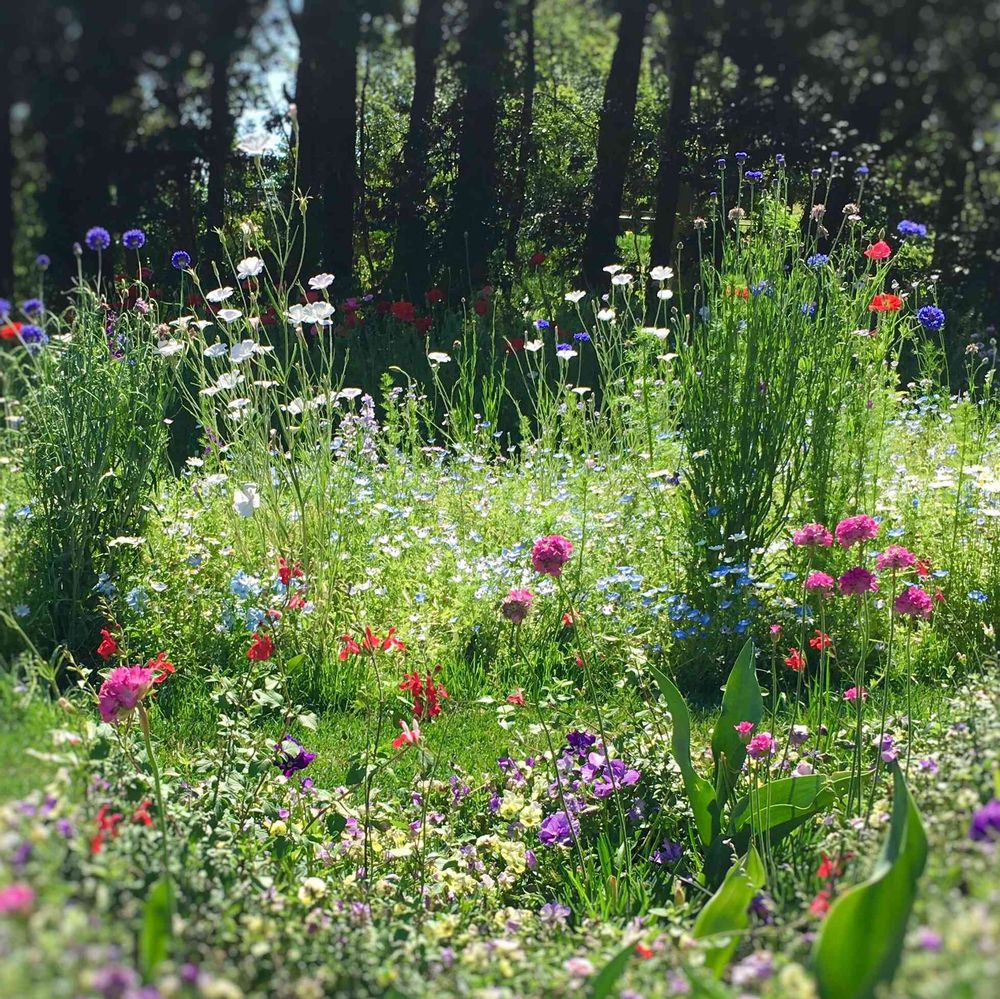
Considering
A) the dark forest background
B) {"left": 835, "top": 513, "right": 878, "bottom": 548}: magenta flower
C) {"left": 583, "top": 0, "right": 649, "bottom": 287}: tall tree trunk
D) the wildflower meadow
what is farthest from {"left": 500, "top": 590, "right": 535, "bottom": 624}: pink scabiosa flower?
{"left": 583, "top": 0, "right": 649, "bottom": 287}: tall tree trunk

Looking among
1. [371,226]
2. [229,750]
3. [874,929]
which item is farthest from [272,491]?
[371,226]

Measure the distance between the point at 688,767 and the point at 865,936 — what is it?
856 mm

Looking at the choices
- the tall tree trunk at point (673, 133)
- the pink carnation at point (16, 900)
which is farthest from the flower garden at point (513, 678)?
the tall tree trunk at point (673, 133)

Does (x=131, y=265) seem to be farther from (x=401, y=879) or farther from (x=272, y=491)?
(x=401, y=879)

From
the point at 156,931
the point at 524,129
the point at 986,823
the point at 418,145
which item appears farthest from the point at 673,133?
the point at 156,931

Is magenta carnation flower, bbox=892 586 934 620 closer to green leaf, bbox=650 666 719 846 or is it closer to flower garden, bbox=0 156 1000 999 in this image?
flower garden, bbox=0 156 1000 999

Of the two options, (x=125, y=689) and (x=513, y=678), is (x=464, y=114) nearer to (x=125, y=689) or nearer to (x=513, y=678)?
(x=513, y=678)

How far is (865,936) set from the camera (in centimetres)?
119

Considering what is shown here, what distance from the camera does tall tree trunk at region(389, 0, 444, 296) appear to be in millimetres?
6414

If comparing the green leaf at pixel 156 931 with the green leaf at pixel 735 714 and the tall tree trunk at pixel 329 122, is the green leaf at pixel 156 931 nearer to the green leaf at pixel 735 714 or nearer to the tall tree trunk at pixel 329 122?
the green leaf at pixel 735 714

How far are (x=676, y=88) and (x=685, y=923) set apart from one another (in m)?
5.70

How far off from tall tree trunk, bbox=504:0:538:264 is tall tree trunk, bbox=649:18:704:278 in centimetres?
78

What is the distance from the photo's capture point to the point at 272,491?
11.5 ft

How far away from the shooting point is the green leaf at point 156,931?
44.3 inches
